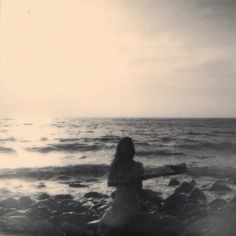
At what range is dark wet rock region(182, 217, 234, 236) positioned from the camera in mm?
8461

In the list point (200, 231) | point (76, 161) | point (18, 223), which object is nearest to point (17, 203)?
point (18, 223)

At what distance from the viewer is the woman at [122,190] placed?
8.88 metres

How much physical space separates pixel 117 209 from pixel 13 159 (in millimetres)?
26580

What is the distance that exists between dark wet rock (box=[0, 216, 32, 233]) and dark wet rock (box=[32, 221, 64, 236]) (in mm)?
178

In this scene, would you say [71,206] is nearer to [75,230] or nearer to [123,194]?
[75,230]

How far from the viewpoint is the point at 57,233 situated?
9984mm

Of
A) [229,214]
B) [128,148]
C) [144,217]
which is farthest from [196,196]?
[128,148]

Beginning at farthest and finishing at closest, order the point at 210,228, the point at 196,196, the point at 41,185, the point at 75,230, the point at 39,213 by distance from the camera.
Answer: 1. the point at 41,185
2. the point at 196,196
3. the point at 39,213
4. the point at 75,230
5. the point at 210,228

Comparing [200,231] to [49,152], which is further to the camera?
[49,152]

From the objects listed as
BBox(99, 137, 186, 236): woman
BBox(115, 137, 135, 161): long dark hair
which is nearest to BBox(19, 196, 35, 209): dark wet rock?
BBox(99, 137, 186, 236): woman

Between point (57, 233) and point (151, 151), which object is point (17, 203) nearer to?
point (57, 233)

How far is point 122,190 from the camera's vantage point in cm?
903

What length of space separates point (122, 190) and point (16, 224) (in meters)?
3.29

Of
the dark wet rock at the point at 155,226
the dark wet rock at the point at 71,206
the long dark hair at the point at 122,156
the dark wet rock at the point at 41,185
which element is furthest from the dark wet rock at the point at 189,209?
the dark wet rock at the point at 41,185
